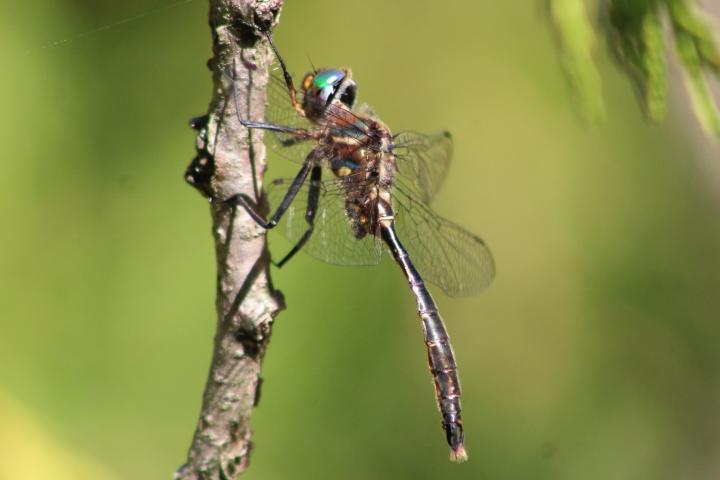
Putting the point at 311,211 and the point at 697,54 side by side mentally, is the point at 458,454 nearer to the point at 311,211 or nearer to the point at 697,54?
the point at 311,211

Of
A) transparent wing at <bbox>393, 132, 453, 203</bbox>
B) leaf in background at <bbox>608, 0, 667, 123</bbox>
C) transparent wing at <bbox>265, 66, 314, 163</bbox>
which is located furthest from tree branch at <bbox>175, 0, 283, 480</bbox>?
transparent wing at <bbox>393, 132, 453, 203</bbox>

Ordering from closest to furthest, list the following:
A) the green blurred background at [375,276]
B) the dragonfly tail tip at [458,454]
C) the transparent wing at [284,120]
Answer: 1. the transparent wing at [284,120]
2. the dragonfly tail tip at [458,454]
3. the green blurred background at [375,276]

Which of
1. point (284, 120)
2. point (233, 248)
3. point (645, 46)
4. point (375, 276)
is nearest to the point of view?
point (645, 46)

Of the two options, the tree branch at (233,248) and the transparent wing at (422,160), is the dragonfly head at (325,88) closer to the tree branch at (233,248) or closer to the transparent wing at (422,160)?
the transparent wing at (422,160)

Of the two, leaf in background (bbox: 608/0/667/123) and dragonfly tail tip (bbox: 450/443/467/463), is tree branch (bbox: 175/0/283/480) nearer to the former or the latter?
leaf in background (bbox: 608/0/667/123)

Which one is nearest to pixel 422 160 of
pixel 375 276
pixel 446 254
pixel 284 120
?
pixel 446 254

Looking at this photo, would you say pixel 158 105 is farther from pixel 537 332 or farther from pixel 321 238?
pixel 537 332

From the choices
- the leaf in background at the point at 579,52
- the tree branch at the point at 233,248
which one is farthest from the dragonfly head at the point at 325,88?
the leaf in background at the point at 579,52
